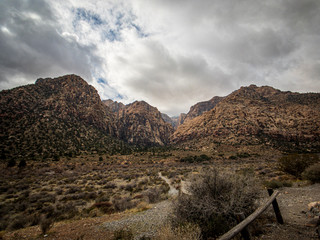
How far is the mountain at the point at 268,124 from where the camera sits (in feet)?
168

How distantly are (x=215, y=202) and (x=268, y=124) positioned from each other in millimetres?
73504

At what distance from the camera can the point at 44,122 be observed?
46.5 meters

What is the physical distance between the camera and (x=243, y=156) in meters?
41.4

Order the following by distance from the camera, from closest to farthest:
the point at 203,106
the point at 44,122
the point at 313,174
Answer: the point at 313,174, the point at 44,122, the point at 203,106

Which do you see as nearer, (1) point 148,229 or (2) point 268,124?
(1) point 148,229

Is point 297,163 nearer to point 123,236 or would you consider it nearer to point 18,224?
point 123,236

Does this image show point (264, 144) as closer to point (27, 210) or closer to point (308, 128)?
point (308, 128)

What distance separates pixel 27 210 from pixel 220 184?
1374 centimetres

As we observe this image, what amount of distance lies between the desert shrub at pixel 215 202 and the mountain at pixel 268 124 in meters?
56.4

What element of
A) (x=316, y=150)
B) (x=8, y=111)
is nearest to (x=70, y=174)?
(x=8, y=111)

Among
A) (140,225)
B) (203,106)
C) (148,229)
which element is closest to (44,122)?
(140,225)

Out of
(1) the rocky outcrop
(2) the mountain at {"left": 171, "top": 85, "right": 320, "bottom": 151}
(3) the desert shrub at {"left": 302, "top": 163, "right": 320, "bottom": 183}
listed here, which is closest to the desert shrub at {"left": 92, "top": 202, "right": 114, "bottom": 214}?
(3) the desert shrub at {"left": 302, "top": 163, "right": 320, "bottom": 183}

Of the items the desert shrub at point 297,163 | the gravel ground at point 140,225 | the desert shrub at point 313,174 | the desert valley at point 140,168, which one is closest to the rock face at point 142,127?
the desert valley at point 140,168

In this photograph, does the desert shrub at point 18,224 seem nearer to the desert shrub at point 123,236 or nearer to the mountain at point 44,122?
the desert shrub at point 123,236
